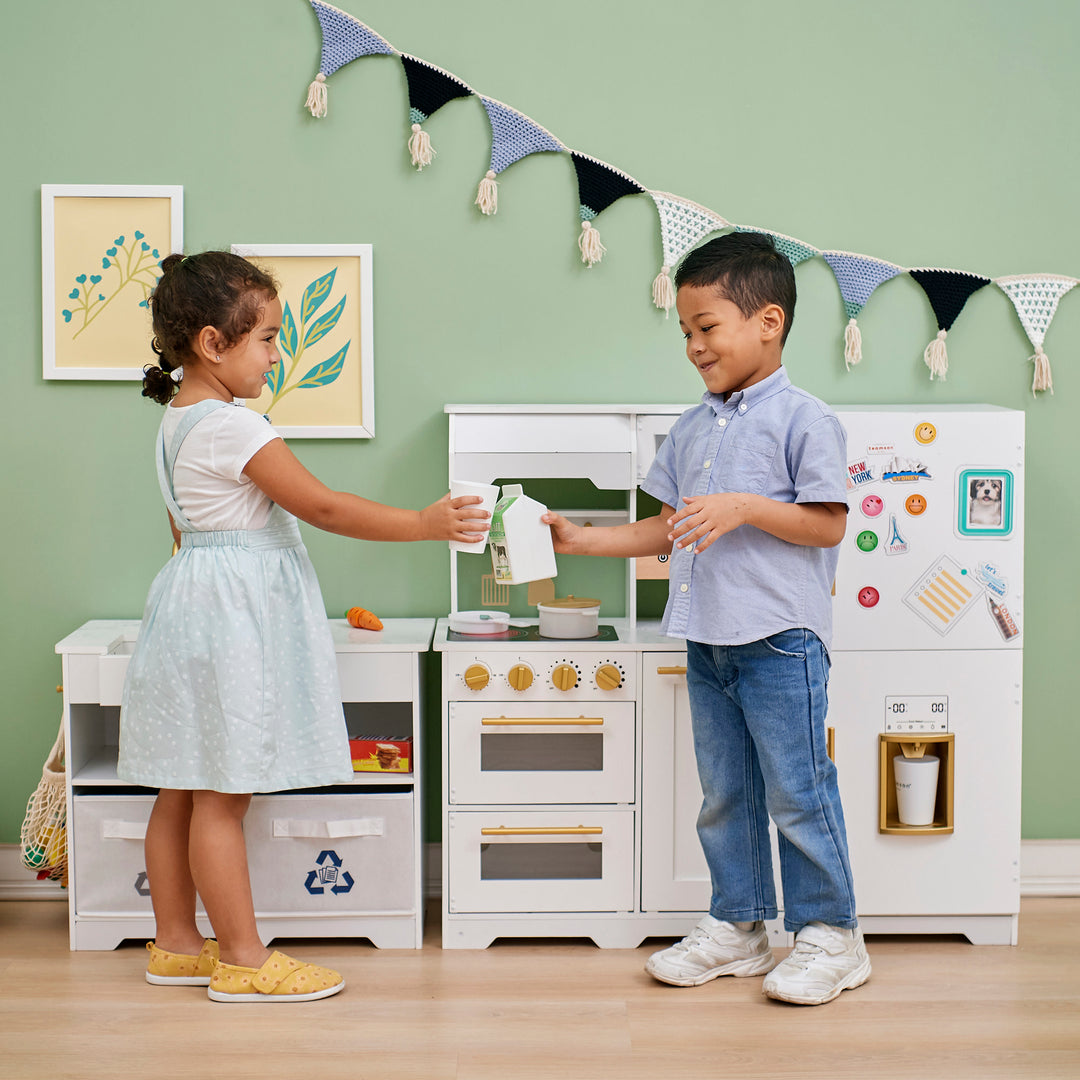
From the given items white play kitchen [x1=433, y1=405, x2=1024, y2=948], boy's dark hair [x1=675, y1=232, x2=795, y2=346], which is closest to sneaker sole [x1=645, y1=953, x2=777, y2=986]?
white play kitchen [x1=433, y1=405, x2=1024, y2=948]

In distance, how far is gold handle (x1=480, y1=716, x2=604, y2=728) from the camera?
223 cm

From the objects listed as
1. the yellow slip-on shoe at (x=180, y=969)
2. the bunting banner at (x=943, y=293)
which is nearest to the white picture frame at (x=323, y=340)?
the yellow slip-on shoe at (x=180, y=969)

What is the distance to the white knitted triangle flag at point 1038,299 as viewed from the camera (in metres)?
2.54

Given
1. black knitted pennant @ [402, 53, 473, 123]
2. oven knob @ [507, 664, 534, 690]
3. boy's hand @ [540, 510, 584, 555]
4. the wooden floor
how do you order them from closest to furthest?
the wooden floor
boy's hand @ [540, 510, 584, 555]
oven knob @ [507, 664, 534, 690]
black knitted pennant @ [402, 53, 473, 123]

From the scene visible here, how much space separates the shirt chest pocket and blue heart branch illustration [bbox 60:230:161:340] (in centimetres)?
137

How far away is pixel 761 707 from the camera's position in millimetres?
1928

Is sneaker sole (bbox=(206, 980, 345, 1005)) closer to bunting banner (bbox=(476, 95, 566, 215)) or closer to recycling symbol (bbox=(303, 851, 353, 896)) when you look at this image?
recycling symbol (bbox=(303, 851, 353, 896))

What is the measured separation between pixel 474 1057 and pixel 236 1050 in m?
0.38

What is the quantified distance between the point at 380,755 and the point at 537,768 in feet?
1.03

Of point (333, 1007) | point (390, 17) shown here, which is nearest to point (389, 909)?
point (333, 1007)

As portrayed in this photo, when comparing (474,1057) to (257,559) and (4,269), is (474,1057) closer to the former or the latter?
(257,559)

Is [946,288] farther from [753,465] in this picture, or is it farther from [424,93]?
[424,93]

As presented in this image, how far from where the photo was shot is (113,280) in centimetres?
246

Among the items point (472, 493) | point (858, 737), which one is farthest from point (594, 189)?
point (858, 737)
